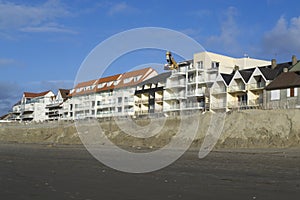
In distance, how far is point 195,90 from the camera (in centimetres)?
7244

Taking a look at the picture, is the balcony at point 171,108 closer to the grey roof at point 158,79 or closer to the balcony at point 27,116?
the grey roof at point 158,79

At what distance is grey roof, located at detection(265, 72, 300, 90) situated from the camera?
51.6m

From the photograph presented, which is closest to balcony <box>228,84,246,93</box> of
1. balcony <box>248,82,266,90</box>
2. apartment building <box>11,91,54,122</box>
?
balcony <box>248,82,266,90</box>

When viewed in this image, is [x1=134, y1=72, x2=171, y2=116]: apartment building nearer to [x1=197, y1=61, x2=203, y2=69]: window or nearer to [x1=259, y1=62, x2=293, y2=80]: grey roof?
[x1=197, y1=61, x2=203, y2=69]: window

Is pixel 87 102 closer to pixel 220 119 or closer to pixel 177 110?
pixel 177 110

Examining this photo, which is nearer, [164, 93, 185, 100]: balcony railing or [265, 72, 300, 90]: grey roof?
[265, 72, 300, 90]: grey roof

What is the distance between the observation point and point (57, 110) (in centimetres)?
12712

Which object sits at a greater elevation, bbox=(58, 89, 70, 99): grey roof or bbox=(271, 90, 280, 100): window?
bbox=(58, 89, 70, 99): grey roof

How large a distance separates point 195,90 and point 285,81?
21.6 m

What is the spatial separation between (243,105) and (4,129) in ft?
180

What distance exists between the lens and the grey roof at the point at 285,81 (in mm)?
51594

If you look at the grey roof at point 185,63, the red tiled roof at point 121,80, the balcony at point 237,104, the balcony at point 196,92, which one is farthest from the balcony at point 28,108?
the balcony at point 237,104

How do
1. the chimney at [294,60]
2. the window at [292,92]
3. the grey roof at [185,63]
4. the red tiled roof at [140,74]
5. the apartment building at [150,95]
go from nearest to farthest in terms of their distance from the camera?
the window at [292,92]
the chimney at [294,60]
the grey roof at [185,63]
the apartment building at [150,95]
the red tiled roof at [140,74]

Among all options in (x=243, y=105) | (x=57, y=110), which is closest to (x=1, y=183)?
(x=243, y=105)
